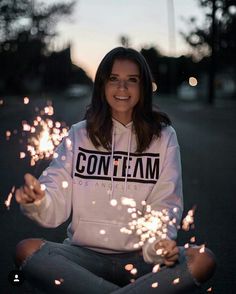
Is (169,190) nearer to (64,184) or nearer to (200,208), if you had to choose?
(64,184)

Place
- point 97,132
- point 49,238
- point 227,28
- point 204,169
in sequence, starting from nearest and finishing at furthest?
point 97,132, point 49,238, point 204,169, point 227,28

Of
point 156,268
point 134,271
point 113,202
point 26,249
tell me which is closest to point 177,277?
point 156,268

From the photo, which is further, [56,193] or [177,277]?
[56,193]

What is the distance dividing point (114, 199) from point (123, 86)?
0.78 metres

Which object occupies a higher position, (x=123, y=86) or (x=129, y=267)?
(x=123, y=86)

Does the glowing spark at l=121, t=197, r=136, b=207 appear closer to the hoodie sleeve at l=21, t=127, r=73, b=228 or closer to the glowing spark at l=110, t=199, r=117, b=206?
the glowing spark at l=110, t=199, r=117, b=206

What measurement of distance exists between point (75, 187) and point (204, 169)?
Result: 23.7 ft

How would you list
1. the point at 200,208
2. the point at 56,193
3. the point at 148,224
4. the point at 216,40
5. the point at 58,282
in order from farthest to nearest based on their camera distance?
the point at 216,40 → the point at 200,208 → the point at 56,193 → the point at 148,224 → the point at 58,282

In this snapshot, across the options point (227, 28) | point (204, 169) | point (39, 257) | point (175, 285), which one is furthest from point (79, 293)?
point (227, 28)

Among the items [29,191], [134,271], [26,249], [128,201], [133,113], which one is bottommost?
[134,271]

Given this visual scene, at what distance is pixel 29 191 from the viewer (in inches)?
122

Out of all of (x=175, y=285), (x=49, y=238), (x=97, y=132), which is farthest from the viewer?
(x=49, y=238)

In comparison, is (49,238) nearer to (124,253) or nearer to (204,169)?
(124,253)

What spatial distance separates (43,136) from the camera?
3.93 m
